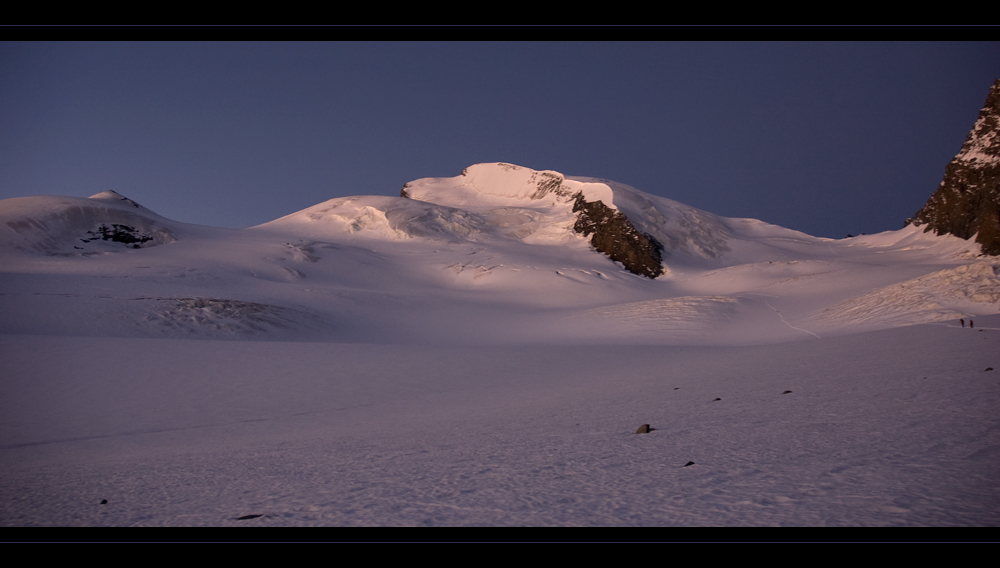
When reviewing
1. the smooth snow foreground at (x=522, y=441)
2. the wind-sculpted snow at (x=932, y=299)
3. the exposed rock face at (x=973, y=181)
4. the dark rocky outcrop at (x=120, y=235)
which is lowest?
the smooth snow foreground at (x=522, y=441)

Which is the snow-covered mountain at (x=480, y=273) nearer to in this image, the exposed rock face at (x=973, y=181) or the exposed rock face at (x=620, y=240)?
the exposed rock face at (x=620, y=240)

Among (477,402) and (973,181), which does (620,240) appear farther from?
(477,402)

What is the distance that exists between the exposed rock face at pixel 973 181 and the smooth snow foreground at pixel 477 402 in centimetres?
961

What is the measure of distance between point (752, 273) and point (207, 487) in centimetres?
3509

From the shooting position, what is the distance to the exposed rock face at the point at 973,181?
35.2 m

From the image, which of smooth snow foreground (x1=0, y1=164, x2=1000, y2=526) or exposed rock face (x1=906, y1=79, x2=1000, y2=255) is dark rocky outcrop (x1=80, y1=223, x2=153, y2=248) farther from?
exposed rock face (x1=906, y1=79, x2=1000, y2=255)

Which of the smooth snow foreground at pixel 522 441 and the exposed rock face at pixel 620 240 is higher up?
the exposed rock face at pixel 620 240

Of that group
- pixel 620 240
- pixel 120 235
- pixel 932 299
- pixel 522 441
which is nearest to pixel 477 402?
pixel 522 441

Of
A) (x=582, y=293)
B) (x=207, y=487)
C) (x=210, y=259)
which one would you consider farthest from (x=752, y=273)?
(x=207, y=487)

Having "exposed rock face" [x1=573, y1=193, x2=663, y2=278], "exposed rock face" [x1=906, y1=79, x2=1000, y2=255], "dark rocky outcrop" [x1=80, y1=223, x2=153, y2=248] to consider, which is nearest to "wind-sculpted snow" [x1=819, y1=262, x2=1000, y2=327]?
"exposed rock face" [x1=906, y1=79, x2=1000, y2=255]

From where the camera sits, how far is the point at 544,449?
477 cm

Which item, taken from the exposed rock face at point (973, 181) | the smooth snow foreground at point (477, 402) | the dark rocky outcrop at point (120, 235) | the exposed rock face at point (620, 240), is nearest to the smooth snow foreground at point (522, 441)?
the smooth snow foreground at point (477, 402)

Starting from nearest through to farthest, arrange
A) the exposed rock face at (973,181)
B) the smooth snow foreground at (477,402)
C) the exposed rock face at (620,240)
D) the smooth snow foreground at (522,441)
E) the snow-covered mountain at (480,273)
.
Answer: the smooth snow foreground at (522,441) < the smooth snow foreground at (477,402) < the snow-covered mountain at (480,273) < the exposed rock face at (973,181) < the exposed rock face at (620,240)

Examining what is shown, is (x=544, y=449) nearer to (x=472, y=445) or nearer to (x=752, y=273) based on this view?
(x=472, y=445)
